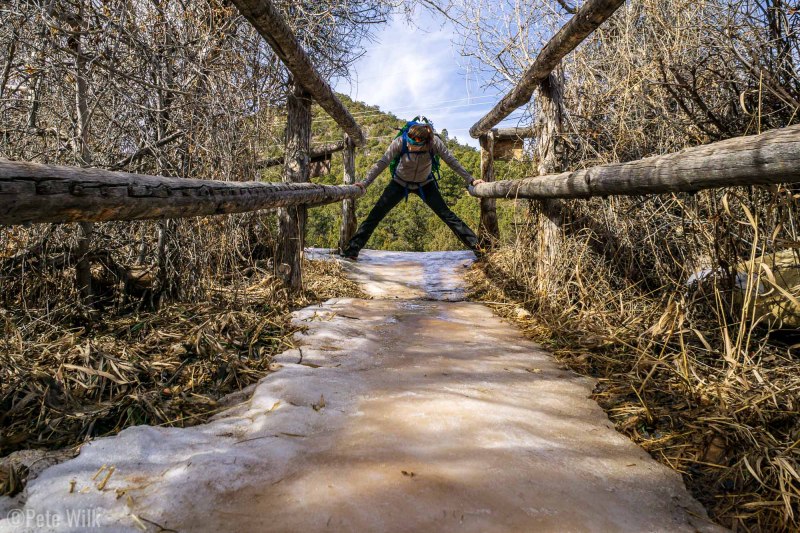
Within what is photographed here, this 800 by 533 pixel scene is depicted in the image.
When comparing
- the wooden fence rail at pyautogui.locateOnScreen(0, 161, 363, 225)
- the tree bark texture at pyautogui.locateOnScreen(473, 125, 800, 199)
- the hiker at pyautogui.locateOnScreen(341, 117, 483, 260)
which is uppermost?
the hiker at pyautogui.locateOnScreen(341, 117, 483, 260)

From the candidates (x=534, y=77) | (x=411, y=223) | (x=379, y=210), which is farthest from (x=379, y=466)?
(x=411, y=223)

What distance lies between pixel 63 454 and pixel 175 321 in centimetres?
125

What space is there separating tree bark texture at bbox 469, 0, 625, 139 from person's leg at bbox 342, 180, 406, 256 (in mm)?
2084

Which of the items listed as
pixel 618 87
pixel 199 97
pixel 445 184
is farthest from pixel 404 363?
pixel 445 184

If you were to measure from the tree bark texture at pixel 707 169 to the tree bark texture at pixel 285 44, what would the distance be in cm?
210

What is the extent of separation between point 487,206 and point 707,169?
493cm

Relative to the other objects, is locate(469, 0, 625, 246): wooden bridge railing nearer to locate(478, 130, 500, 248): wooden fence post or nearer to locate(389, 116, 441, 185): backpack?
locate(478, 130, 500, 248): wooden fence post

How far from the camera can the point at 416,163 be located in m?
6.11

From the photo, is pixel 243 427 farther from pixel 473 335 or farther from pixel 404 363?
pixel 473 335

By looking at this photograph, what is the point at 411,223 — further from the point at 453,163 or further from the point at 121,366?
the point at 121,366

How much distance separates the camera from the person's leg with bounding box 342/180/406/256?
21.2 ft

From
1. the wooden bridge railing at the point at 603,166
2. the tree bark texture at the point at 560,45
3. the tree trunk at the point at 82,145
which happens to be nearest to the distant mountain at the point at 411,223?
the tree bark texture at the point at 560,45

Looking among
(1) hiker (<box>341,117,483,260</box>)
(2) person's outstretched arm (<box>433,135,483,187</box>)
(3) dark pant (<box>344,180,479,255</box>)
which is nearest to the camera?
(2) person's outstretched arm (<box>433,135,483,187</box>)

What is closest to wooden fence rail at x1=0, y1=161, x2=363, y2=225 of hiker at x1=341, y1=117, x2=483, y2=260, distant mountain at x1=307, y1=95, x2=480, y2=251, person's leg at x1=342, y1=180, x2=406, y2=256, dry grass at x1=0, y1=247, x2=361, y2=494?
dry grass at x1=0, y1=247, x2=361, y2=494
